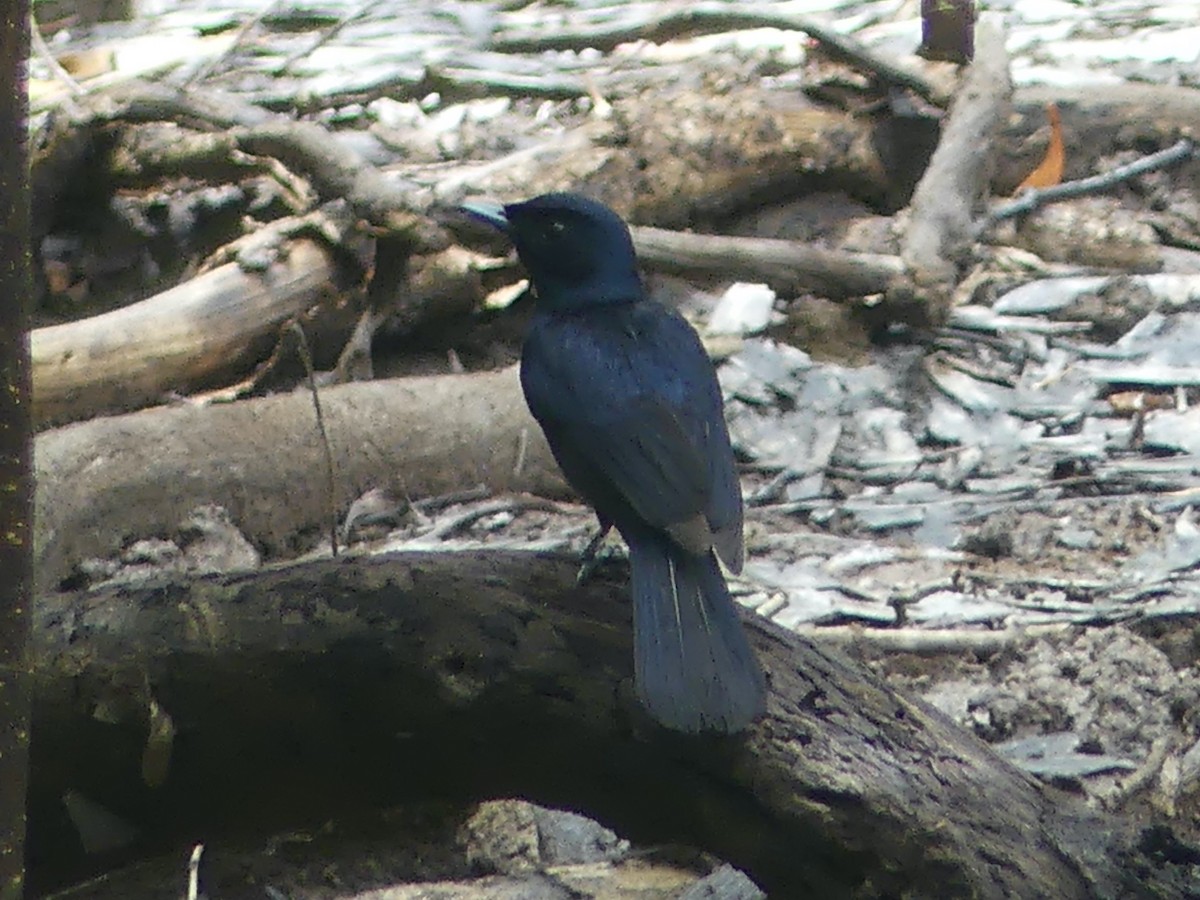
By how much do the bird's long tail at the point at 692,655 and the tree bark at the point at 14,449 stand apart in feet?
2.53

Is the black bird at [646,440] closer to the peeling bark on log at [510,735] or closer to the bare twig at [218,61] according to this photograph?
the peeling bark on log at [510,735]

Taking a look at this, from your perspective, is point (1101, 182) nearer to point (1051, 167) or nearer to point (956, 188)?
point (1051, 167)

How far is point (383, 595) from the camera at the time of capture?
2303 millimetres

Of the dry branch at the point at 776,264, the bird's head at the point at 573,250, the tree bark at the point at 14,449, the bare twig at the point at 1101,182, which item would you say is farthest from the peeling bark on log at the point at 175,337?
the tree bark at the point at 14,449

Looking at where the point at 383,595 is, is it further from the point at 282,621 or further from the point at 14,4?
the point at 14,4

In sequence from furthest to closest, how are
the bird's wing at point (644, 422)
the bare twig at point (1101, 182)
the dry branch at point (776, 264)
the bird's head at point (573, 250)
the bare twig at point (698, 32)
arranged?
the bare twig at point (698, 32), the bare twig at point (1101, 182), the dry branch at point (776, 264), the bird's head at point (573, 250), the bird's wing at point (644, 422)

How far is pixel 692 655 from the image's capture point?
2119 mm

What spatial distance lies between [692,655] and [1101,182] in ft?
14.2

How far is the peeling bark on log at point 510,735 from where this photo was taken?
2107mm

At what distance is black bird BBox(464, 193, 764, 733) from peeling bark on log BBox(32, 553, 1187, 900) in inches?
3.7

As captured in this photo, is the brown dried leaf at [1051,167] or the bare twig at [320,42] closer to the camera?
the brown dried leaf at [1051,167]

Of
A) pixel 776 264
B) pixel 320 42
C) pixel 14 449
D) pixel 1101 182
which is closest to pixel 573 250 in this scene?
pixel 14 449

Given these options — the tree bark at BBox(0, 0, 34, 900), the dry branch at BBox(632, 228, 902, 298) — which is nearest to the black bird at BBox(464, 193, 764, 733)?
the tree bark at BBox(0, 0, 34, 900)

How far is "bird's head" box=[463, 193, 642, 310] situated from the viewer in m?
A: 3.14
